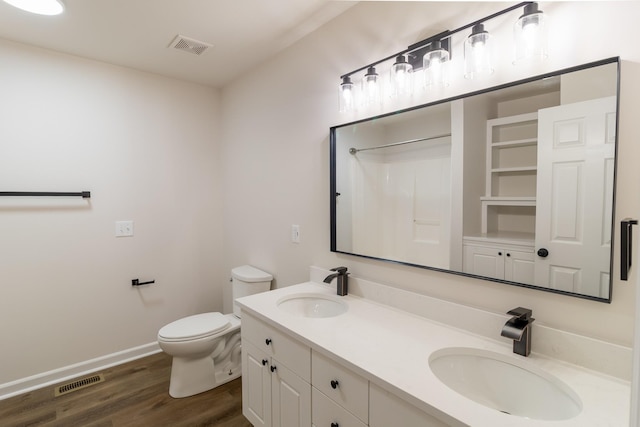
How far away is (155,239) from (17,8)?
170 centimetres

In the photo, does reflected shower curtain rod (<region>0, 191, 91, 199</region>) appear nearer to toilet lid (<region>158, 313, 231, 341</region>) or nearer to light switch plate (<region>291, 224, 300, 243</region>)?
toilet lid (<region>158, 313, 231, 341</region>)


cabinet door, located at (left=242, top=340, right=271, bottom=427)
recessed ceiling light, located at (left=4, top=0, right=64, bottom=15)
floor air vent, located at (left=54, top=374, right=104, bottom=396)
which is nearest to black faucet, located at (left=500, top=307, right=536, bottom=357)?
cabinet door, located at (left=242, top=340, right=271, bottom=427)

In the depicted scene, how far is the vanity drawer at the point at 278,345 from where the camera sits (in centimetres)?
128

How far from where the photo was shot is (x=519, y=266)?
117cm

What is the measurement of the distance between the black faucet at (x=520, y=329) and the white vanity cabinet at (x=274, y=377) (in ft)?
2.37

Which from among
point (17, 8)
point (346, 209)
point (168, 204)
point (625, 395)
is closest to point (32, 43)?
→ point (17, 8)

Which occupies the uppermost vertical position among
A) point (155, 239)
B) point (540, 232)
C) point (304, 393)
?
point (540, 232)

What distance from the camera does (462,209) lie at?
1.34 metres

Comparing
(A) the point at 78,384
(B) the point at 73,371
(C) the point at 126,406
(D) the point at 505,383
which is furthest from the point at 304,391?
(B) the point at 73,371

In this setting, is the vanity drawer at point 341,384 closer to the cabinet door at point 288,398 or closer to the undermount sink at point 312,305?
the cabinet door at point 288,398

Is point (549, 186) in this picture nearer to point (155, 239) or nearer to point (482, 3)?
point (482, 3)

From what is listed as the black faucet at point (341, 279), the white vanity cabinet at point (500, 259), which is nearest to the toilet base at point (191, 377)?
the black faucet at point (341, 279)

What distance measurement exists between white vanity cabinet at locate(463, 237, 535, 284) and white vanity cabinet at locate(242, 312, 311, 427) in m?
0.77

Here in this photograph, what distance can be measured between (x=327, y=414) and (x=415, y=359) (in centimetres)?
41
